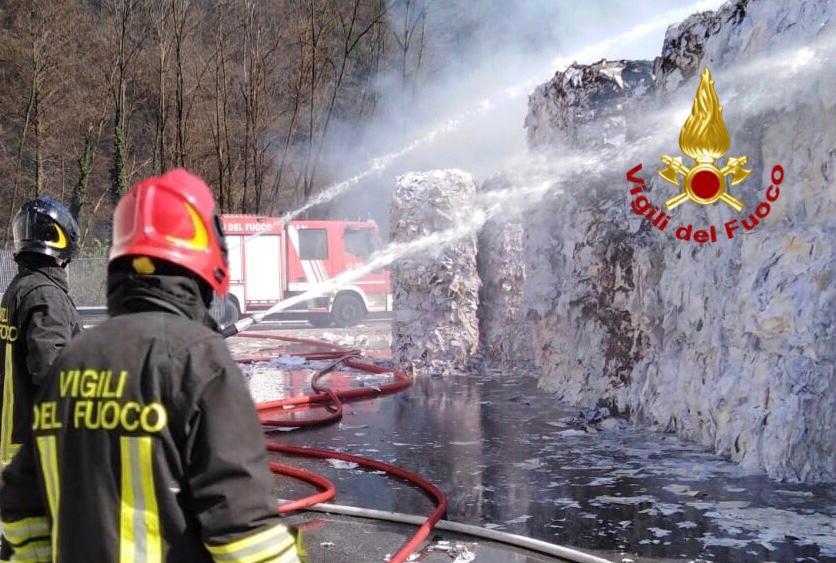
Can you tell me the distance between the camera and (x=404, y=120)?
30.2 metres

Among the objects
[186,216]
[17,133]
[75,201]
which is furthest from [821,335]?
[17,133]

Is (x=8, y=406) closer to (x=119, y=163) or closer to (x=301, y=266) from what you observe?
(x=301, y=266)

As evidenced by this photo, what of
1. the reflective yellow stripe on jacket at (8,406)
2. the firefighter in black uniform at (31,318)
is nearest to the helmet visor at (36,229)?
the firefighter in black uniform at (31,318)

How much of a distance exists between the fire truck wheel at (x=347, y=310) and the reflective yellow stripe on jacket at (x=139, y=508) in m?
16.4

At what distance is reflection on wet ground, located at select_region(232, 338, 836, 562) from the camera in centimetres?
441

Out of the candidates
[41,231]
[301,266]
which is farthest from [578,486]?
[301,266]

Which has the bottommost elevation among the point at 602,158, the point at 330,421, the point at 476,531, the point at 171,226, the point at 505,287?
the point at 476,531

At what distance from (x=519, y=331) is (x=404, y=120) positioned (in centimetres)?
2026

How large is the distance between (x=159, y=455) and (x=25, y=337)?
2373mm

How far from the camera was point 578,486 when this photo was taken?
5508 millimetres

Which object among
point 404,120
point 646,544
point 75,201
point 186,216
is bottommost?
point 646,544

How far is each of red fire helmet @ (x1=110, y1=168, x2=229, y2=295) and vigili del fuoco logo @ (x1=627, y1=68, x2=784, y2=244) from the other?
4.99m

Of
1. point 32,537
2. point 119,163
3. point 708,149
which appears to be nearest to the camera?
point 32,537

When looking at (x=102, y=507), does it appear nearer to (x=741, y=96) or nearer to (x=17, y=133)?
(x=741, y=96)
